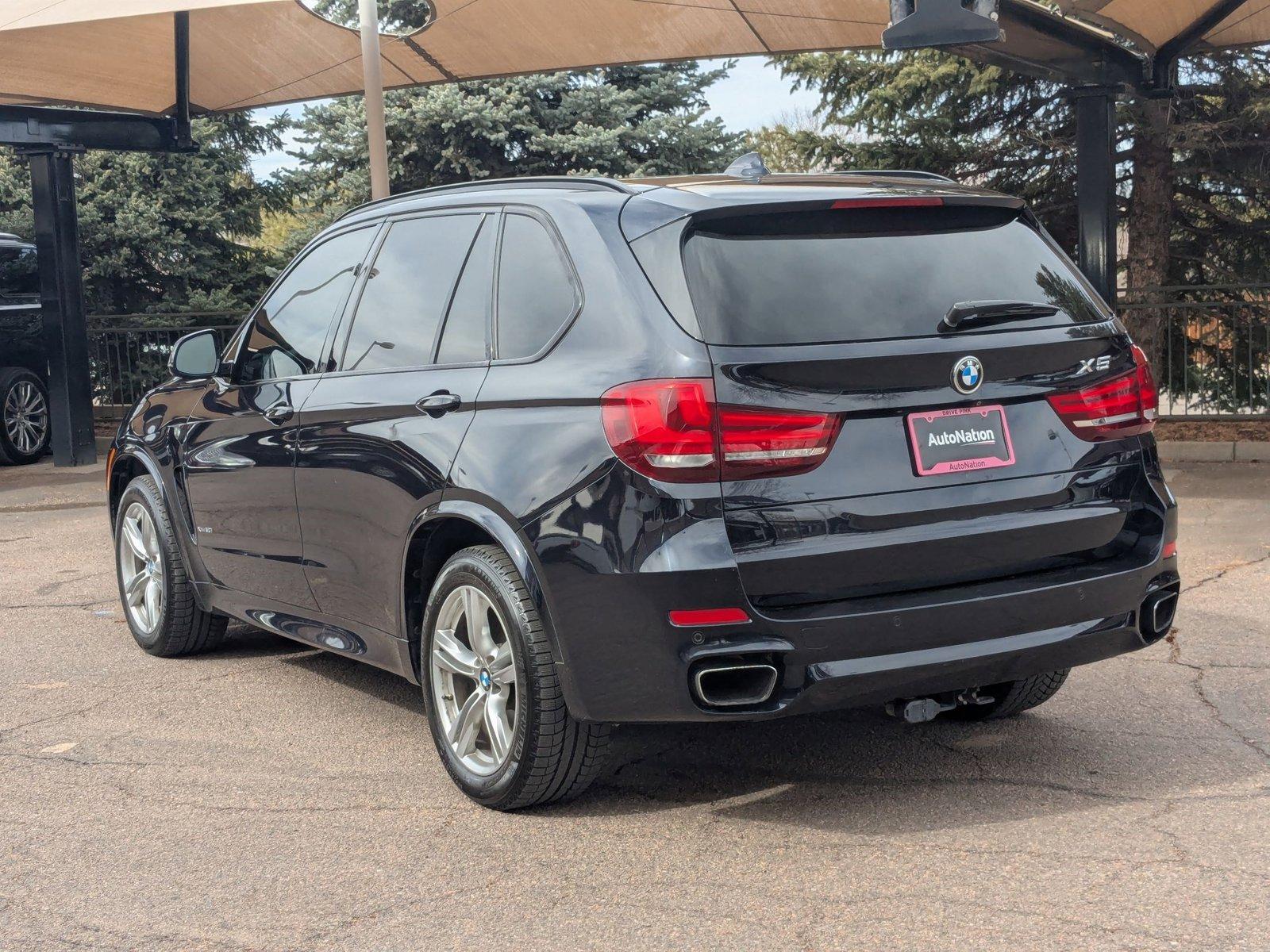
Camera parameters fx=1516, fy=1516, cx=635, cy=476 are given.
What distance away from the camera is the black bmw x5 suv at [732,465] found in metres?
3.76

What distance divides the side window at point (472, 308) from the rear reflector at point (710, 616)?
44.8 inches

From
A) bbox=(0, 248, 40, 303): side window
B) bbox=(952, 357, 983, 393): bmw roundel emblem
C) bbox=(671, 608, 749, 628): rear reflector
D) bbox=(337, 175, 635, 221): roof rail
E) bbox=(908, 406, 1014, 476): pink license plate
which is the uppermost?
bbox=(0, 248, 40, 303): side window

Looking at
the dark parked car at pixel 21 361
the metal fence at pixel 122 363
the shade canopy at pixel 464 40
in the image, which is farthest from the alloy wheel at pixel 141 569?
the metal fence at pixel 122 363

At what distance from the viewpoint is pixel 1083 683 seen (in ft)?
18.2

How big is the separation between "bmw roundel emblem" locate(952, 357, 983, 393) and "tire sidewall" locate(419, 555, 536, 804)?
1304 mm

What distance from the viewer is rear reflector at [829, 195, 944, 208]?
417 centimetres

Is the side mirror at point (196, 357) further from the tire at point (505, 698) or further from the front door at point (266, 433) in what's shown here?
the tire at point (505, 698)

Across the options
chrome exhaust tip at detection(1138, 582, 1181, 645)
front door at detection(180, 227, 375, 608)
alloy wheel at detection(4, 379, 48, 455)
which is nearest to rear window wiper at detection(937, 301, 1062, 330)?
chrome exhaust tip at detection(1138, 582, 1181, 645)

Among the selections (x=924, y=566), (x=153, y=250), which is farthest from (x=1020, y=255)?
(x=153, y=250)

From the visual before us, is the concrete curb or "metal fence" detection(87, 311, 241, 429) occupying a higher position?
"metal fence" detection(87, 311, 241, 429)

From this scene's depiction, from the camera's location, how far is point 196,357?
237 inches

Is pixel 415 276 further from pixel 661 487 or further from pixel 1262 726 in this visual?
pixel 1262 726

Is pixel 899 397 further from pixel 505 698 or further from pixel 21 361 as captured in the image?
pixel 21 361

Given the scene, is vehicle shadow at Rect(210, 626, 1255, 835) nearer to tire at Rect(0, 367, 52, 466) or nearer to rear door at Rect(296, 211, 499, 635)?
rear door at Rect(296, 211, 499, 635)
